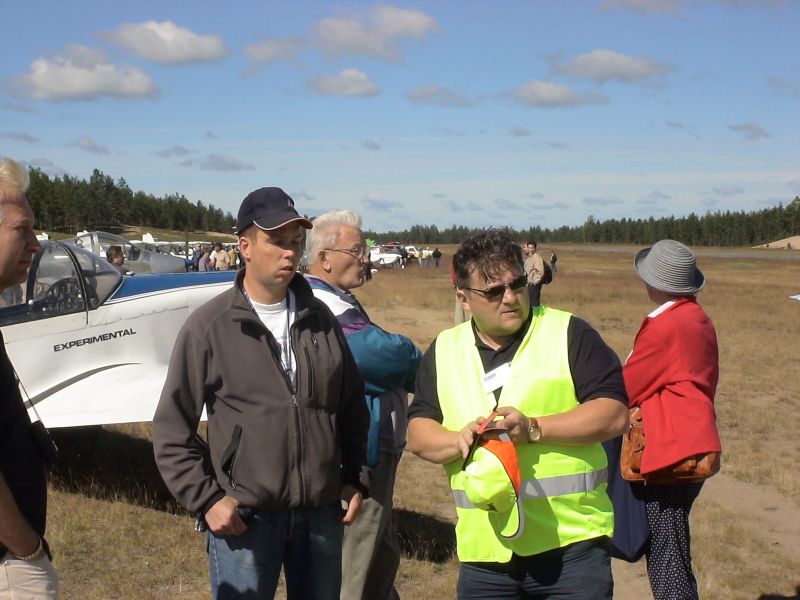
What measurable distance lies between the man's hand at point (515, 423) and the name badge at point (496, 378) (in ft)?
0.49

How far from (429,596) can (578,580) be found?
2.36m

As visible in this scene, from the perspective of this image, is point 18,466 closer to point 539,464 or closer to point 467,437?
point 467,437

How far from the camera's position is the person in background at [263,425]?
2.64 metres

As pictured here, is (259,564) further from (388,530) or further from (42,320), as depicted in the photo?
(42,320)

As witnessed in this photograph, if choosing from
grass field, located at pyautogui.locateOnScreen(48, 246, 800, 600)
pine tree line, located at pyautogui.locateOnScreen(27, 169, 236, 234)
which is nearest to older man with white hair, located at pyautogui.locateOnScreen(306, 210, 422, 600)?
grass field, located at pyautogui.locateOnScreen(48, 246, 800, 600)

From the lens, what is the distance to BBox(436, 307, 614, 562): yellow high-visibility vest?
8.52 ft

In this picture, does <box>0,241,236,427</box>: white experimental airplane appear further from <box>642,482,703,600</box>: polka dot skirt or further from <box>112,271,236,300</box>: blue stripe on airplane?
<box>642,482,703,600</box>: polka dot skirt

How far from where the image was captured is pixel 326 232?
372 cm

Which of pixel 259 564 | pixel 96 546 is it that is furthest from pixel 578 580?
pixel 96 546

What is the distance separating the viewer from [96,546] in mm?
5516

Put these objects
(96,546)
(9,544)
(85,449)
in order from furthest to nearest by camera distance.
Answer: (85,449)
(96,546)
(9,544)

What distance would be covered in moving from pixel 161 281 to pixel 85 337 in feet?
2.59

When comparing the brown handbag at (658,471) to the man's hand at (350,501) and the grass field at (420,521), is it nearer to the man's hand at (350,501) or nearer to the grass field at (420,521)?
the man's hand at (350,501)

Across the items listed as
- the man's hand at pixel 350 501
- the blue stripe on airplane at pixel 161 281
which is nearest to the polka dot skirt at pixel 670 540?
the man's hand at pixel 350 501
